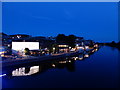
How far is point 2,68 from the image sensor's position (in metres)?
10.8

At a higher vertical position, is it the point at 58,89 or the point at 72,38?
the point at 72,38

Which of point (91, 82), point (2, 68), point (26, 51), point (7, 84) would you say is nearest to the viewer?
point (7, 84)

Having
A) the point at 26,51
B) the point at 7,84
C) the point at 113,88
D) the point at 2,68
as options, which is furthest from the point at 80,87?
the point at 26,51

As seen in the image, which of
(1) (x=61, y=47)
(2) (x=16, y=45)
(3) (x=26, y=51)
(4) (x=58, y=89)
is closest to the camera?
(4) (x=58, y=89)

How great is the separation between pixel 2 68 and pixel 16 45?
1302cm

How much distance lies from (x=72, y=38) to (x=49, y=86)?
25617mm

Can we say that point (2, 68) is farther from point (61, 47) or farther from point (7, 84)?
point (61, 47)

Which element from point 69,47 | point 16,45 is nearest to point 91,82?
point 16,45

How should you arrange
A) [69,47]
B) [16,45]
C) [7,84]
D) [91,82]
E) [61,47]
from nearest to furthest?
[7,84] → [91,82] → [16,45] → [61,47] → [69,47]

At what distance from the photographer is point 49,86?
789 centimetres

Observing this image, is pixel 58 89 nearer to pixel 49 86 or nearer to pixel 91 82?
pixel 49 86

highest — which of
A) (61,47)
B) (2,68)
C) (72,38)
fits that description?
(72,38)

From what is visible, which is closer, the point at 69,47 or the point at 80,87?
the point at 80,87

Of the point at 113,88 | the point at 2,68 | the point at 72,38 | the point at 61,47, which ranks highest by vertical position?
the point at 72,38
